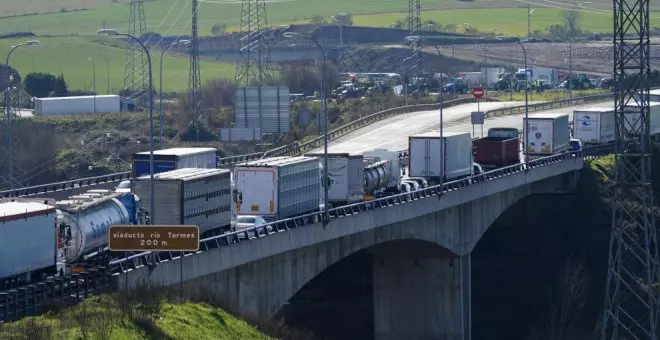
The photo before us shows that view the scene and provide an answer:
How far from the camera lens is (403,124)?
12950cm

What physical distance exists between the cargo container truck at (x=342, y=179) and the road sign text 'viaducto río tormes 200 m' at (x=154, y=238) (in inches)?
853

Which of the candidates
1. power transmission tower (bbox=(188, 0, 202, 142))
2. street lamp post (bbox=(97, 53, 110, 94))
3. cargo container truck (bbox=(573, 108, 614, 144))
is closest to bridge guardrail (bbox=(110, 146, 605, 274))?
cargo container truck (bbox=(573, 108, 614, 144))

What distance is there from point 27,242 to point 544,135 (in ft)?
173

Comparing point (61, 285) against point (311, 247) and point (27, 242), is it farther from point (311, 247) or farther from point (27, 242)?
point (311, 247)

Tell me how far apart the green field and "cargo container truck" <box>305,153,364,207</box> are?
105 m

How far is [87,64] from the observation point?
7249 inches

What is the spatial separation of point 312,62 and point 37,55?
101 feet

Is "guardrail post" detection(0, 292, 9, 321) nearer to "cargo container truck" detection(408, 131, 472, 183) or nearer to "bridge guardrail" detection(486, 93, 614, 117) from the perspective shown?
"cargo container truck" detection(408, 131, 472, 183)

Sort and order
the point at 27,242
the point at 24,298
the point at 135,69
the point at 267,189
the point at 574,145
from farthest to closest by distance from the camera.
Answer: the point at 135,69 < the point at 574,145 < the point at 267,189 < the point at 27,242 < the point at 24,298

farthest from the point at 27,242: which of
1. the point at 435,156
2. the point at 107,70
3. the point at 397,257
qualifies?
the point at 107,70

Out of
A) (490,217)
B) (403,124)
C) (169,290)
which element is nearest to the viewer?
(169,290)

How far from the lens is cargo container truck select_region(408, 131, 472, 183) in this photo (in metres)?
78.4

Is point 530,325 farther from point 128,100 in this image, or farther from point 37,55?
point 37,55

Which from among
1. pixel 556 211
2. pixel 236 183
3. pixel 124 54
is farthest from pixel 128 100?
pixel 236 183
